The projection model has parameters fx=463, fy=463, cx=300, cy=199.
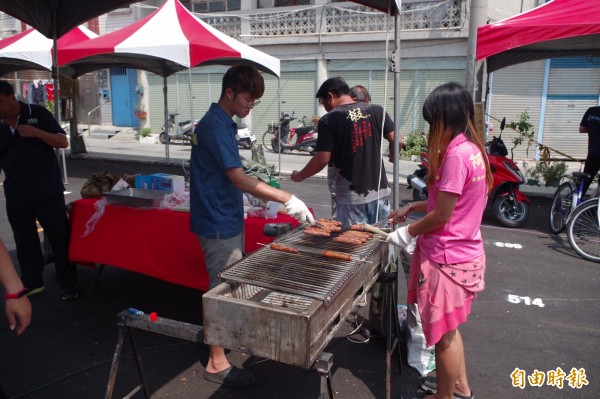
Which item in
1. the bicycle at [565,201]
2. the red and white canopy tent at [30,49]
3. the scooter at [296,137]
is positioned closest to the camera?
the bicycle at [565,201]

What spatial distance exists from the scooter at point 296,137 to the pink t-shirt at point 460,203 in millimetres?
11258

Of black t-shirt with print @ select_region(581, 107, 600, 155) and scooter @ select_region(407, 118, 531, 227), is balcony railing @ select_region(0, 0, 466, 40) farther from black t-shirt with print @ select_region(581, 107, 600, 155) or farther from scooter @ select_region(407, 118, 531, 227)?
scooter @ select_region(407, 118, 531, 227)

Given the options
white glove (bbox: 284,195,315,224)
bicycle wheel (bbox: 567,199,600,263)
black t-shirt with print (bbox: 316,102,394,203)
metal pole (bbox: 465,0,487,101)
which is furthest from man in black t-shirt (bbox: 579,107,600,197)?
white glove (bbox: 284,195,315,224)

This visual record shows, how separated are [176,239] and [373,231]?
160 centimetres

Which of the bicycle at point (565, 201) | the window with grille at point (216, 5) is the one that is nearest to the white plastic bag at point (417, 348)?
the bicycle at point (565, 201)

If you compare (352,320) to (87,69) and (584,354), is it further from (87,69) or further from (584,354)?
(87,69)

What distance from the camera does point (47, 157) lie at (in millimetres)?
3984

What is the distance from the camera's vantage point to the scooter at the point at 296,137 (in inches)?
546

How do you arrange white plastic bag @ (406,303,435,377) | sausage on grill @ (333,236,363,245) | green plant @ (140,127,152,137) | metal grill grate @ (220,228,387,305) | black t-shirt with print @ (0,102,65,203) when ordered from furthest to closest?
1. green plant @ (140,127,152,137)
2. black t-shirt with print @ (0,102,65,203)
3. white plastic bag @ (406,303,435,377)
4. sausage on grill @ (333,236,363,245)
5. metal grill grate @ (220,228,387,305)

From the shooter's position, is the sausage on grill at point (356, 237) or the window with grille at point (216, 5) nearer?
the sausage on grill at point (356, 237)

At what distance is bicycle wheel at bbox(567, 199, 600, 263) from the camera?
17.7ft

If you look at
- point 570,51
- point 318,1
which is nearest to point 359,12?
point 318,1

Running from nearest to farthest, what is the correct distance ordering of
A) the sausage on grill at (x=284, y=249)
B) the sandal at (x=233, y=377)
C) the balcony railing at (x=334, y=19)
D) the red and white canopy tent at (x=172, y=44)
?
the sausage on grill at (x=284, y=249), the sandal at (x=233, y=377), the red and white canopy tent at (x=172, y=44), the balcony railing at (x=334, y=19)

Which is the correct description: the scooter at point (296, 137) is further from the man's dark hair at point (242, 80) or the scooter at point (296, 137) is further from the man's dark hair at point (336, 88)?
the man's dark hair at point (242, 80)
